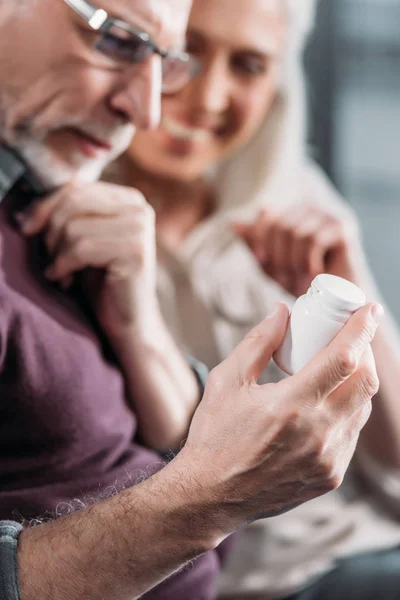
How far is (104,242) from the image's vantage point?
1.95 ft

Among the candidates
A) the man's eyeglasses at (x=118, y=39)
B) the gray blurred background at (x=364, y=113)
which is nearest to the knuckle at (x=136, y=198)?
the man's eyeglasses at (x=118, y=39)

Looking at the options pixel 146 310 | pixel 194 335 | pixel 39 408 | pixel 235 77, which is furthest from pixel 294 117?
pixel 39 408

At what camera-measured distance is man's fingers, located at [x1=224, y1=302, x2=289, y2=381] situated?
408 mm

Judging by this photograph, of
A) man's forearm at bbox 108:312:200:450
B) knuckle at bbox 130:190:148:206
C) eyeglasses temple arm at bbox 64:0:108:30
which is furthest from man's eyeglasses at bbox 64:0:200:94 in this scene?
man's forearm at bbox 108:312:200:450

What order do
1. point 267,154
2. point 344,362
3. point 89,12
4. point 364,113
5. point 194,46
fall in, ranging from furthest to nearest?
1. point 364,113
2. point 267,154
3. point 194,46
4. point 89,12
5. point 344,362

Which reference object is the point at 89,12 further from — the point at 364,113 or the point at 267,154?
the point at 364,113

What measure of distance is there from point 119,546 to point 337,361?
0.54 ft

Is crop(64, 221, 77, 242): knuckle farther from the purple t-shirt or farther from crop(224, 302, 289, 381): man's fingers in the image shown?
crop(224, 302, 289, 381): man's fingers

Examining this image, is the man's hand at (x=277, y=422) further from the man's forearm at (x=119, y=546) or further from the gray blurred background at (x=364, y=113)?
the gray blurred background at (x=364, y=113)

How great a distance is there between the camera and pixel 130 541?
1.43 ft

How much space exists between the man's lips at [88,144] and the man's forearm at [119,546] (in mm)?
237

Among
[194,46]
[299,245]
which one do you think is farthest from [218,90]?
[299,245]

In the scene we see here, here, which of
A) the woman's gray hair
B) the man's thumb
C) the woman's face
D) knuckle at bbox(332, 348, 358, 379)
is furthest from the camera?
the woman's gray hair

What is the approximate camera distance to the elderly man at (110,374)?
40 centimetres
